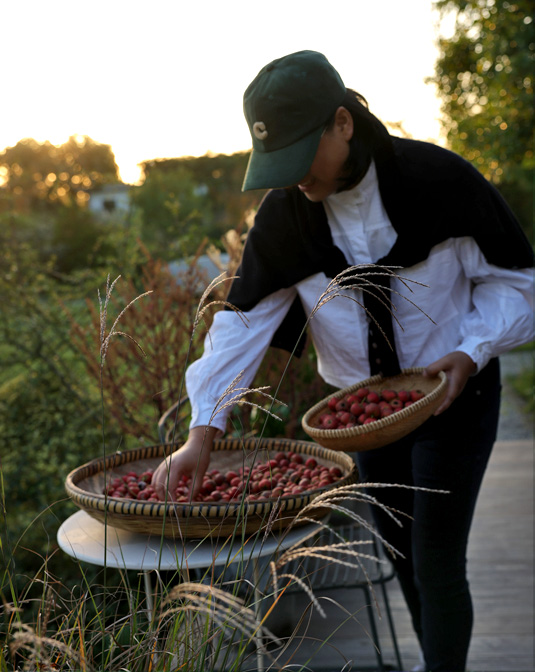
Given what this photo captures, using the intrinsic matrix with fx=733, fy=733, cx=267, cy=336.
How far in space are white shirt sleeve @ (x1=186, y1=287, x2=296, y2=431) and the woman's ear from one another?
43 cm

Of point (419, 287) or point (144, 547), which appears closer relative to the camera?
point (144, 547)

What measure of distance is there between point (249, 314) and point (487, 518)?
276 cm

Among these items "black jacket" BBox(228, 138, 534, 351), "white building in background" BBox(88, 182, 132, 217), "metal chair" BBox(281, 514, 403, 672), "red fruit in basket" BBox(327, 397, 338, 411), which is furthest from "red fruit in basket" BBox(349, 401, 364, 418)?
"white building in background" BBox(88, 182, 132, 217)

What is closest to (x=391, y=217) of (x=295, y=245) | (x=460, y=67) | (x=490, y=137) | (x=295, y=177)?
(x=295, y=245)

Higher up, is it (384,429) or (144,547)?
(384,429)

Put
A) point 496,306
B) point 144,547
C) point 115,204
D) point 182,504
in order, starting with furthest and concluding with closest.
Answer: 1. point 115,204
2. point 496,306
3. point 144,547
4. point 182,504

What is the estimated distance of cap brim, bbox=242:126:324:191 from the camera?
1.59 metres

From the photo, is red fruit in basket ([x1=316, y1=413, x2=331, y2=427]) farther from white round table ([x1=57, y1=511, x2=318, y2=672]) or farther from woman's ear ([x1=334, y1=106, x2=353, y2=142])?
woman's ear ([x1=334, y1=106, x2=353, y2=142])

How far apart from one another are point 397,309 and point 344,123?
0.48 metres

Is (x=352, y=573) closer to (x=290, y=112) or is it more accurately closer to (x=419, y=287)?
(x=419, y=287)

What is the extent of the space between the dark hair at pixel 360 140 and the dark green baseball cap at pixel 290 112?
0.12 m

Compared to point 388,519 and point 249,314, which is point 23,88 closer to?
point 249,314

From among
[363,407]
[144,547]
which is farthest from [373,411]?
[144,547]

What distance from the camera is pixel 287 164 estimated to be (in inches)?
62.9
